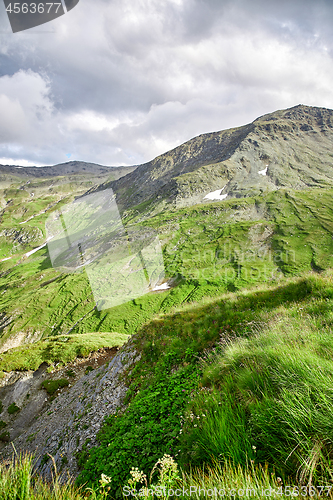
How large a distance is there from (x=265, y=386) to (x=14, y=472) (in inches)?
167

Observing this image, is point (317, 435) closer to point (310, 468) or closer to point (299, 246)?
point (310, 468)

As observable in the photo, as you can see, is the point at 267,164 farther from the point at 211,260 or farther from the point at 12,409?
the point at 12,409

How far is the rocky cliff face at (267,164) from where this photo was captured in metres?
111

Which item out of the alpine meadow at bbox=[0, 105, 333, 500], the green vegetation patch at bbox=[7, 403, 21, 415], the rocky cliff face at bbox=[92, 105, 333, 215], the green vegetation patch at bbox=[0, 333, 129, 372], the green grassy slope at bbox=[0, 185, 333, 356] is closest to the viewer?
the alpine meadow at bbox=[0, 105, 333, 500]

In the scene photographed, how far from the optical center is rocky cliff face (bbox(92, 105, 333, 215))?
365 ft

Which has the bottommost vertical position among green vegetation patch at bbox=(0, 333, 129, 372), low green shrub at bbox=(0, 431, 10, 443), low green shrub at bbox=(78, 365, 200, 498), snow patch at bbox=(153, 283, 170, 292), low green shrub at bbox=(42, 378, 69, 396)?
snow patch at bbox=(153, 283, 170, 292)

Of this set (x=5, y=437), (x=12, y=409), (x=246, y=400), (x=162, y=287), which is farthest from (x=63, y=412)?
(x=162, y=287)

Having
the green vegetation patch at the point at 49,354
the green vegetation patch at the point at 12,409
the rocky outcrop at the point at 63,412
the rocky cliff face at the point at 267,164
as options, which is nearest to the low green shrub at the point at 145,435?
the rocky outcrop at the point at 63,412

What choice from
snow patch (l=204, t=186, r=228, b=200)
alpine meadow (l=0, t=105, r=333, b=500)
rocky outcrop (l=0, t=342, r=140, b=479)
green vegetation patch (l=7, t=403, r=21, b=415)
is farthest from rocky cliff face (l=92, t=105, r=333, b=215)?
green vegetation patch (l=7, t=403, r=21, b=415)

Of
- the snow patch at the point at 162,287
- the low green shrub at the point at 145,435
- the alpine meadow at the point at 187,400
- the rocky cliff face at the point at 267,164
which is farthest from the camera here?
the rocky cliff face at the point at 267,164

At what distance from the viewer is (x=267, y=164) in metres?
125

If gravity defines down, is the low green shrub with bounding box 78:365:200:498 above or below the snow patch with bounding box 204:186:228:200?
below

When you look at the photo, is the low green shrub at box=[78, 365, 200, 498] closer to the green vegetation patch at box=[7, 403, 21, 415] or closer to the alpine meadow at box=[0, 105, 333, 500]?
the alpine meadow at box=[0, 105, 333, 500]

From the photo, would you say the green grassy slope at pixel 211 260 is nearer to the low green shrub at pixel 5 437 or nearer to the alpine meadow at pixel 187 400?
the alpine meadow at pixel 187 400
